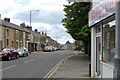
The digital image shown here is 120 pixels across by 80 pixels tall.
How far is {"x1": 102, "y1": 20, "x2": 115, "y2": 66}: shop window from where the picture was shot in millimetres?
7094

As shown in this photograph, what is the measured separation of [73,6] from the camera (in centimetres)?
2305

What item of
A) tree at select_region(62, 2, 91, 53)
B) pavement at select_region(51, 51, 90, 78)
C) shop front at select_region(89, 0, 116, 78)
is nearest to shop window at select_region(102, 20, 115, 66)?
shop front at select_region(89, 0, 116, 78)

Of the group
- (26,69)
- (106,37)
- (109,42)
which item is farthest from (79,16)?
(109,42)

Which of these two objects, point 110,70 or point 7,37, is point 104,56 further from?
point 7,37

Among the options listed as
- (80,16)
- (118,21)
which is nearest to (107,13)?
(118,21)

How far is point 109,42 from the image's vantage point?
7668mm

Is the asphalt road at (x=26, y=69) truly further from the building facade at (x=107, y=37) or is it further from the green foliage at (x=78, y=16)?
the green foliage at (x=78, y=16)

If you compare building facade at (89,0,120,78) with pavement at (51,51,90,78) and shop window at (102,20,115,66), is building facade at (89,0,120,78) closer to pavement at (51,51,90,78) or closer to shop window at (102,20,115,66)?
shop window at (102,20,115,66)

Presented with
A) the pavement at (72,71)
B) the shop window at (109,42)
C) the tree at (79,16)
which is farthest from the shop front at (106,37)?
the tree at (79,16)

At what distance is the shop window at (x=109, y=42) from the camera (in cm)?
709

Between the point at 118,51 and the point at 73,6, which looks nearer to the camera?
the point at 118,51

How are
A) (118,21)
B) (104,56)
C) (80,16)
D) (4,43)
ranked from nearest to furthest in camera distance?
(118,21) → (104,56) → (80,16) → (4,43)

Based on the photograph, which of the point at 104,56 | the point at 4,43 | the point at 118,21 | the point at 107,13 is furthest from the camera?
the point at 4,43

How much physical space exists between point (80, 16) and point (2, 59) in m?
11.2
